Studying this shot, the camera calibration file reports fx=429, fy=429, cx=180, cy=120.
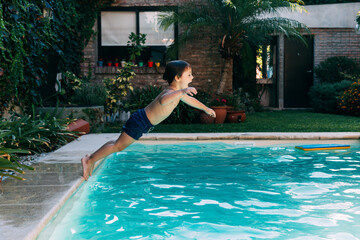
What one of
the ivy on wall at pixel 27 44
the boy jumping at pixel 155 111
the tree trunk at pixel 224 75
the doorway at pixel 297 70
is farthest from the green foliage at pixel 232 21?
the boy jumping at pixel 155 111

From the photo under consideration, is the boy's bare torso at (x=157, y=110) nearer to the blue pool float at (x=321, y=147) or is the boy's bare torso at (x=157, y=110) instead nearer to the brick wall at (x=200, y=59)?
the blue pool float at (x=321, y=147)

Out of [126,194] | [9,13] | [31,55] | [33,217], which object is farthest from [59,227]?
[31,55]

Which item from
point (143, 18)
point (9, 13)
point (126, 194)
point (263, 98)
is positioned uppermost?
point (143, 18)

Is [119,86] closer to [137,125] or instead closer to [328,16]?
[137,125]

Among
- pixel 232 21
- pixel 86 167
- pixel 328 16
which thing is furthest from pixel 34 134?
pixel 328 16

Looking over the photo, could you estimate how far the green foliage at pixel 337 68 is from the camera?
14375 millimetres

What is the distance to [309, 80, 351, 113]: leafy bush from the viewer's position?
13169 mm

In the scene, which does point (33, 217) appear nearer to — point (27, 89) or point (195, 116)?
point (27, 89)

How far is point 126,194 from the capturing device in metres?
4.24

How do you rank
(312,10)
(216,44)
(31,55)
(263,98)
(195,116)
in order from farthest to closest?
(263,98)
(312,10)
(216,44)
(195,116)
(31,55)

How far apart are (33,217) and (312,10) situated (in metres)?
14.0

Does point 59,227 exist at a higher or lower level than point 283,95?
lower

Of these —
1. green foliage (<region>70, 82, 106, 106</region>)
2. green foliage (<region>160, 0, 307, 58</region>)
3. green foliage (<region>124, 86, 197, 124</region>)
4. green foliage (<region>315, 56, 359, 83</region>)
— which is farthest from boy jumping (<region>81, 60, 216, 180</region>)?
green foliage (<region>315, 56, 359, 83</region>)

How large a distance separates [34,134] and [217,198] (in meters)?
3.02
